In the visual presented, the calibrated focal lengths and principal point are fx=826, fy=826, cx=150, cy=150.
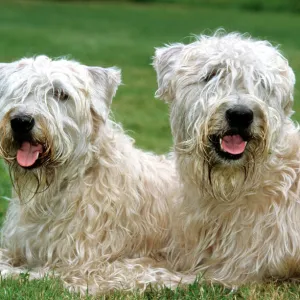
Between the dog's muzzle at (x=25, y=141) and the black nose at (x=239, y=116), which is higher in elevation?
the black nose at (x=239, y=116)

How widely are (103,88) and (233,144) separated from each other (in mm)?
1237

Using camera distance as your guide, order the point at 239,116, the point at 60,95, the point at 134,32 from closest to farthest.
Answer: the point at 239,116 < the point at 60,95 < the point at 134,32

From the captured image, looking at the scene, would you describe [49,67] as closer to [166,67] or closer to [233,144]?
[166,67]

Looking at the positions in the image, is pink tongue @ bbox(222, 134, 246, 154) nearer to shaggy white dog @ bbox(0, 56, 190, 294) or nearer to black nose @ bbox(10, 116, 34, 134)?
shaggy white dog @ bbox(0, 56, 190, 294)

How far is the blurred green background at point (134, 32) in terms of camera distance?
1516 centimetres

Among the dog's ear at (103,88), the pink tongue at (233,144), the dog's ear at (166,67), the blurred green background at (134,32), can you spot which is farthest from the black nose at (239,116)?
the blurred green background at (134,32)

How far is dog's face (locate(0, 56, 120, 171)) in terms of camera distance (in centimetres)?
572

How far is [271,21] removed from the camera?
35.5m

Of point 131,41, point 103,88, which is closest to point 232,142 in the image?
point 103,88

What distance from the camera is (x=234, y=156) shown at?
18.2ft

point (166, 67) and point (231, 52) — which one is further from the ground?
point (231, 52)

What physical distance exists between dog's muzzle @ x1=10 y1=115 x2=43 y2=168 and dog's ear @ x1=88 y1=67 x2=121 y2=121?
555mm

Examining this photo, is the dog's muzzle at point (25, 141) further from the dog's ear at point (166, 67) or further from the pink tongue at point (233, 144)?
the pink tongue at point (233, 144)

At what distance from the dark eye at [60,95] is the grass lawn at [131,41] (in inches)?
51.1
